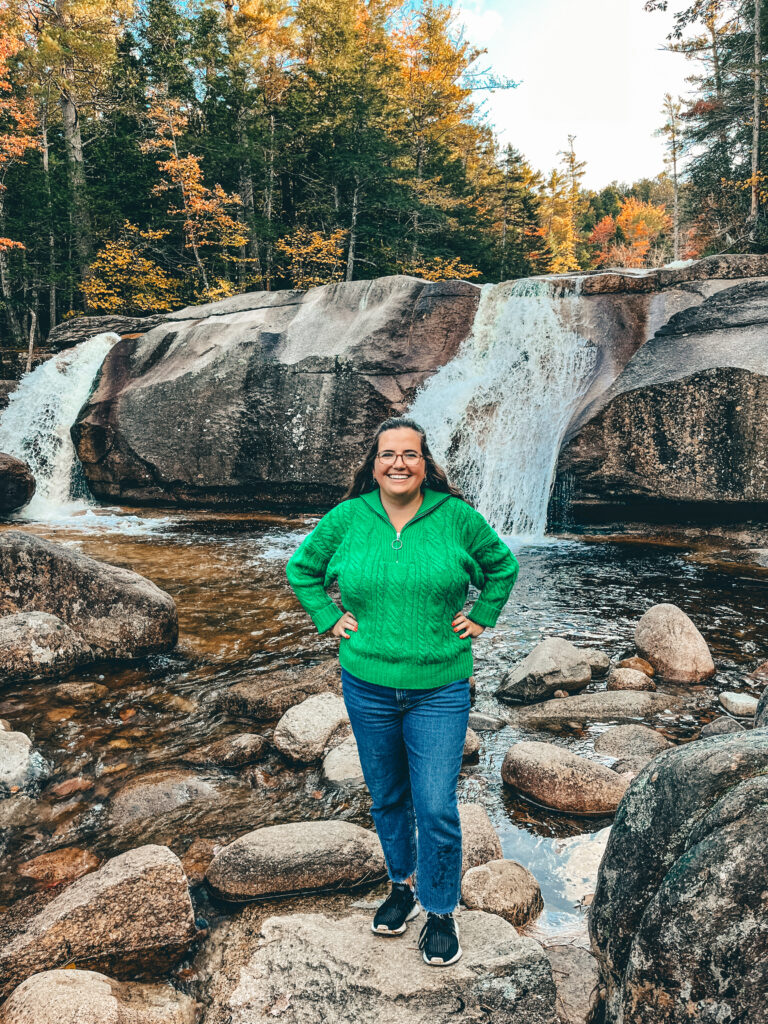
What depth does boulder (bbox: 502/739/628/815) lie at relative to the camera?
149 inches

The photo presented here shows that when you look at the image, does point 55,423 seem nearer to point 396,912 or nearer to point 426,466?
point 426,466

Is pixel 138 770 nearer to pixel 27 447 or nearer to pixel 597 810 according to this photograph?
pixel 597 810

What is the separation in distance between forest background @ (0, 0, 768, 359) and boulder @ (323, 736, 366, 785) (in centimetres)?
2085

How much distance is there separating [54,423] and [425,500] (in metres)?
15.5

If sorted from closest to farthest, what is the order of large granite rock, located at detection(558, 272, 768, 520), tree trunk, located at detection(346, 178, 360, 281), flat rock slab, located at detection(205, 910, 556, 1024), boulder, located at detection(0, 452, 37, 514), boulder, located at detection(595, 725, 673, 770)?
1. flat rock slab, located at detection(205, 910, 556, 1024)
2. boulder, located at detection(595, 725, 673, 770)
3. large granite rock, located at detection(558, 272, 768, 520)
4. boulder, located at detection(0, 452, 37, 514)
5. tree trunk, located at detection(346, 178, 360, 281)

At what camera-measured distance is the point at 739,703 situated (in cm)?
507

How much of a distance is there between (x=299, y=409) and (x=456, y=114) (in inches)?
852

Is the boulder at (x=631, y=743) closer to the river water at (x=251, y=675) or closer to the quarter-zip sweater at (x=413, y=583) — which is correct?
the river water at (x=251, y=675)

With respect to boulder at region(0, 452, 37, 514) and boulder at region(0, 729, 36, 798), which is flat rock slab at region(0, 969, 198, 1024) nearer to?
boulder at region(0, 729, 36, 798)

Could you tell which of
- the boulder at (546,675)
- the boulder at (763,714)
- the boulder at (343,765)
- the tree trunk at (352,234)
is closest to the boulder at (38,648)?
the boulder at (343,765)

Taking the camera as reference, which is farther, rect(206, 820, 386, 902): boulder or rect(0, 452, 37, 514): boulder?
rect(0, 452, 37, 514): boulder

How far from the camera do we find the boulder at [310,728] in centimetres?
441

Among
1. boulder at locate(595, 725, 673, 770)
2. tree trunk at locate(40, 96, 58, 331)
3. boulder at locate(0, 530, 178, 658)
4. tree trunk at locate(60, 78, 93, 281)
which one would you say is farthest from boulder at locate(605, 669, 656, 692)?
tree trunk at locate(60, 78, 93, 281)

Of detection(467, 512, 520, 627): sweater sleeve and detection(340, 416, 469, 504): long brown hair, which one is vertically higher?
detection(340, 416, 469, 504): long brown hair
